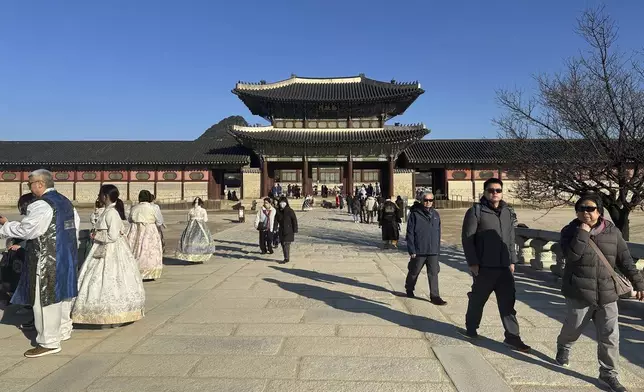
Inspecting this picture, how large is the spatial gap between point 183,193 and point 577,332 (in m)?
31.6

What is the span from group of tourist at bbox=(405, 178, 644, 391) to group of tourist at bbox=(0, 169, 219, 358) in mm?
3481

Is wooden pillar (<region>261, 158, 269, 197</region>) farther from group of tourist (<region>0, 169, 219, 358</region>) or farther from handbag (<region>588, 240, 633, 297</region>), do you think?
handbag (<region>588, 240, 633, 297</region>)

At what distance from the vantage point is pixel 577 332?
3029 mm

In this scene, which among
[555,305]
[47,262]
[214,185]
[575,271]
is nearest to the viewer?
[575,271]

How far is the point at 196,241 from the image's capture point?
322 inches

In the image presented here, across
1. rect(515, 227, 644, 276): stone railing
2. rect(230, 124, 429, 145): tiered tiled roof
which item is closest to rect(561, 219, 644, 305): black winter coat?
rect(515, 227, 644, 276): stone railing

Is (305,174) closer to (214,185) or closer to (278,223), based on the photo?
(214,185)

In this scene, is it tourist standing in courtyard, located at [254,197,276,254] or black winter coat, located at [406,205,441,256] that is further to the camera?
tourist standing in courtyard, located at [254,197,276,254]

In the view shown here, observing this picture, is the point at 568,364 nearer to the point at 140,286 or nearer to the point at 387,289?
the point at 387,289

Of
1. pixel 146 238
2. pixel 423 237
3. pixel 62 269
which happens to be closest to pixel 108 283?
pixel 62 269

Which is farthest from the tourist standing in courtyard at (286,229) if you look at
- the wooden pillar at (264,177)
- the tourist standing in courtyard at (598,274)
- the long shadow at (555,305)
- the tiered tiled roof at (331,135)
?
the wooden pillar at (264,177)

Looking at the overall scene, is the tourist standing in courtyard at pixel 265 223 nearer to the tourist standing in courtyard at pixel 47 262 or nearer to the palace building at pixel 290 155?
the tourist standing in courtyard at pixel 47 262

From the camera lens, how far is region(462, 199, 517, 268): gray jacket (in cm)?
357

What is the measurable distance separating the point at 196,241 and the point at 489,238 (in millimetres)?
6239
